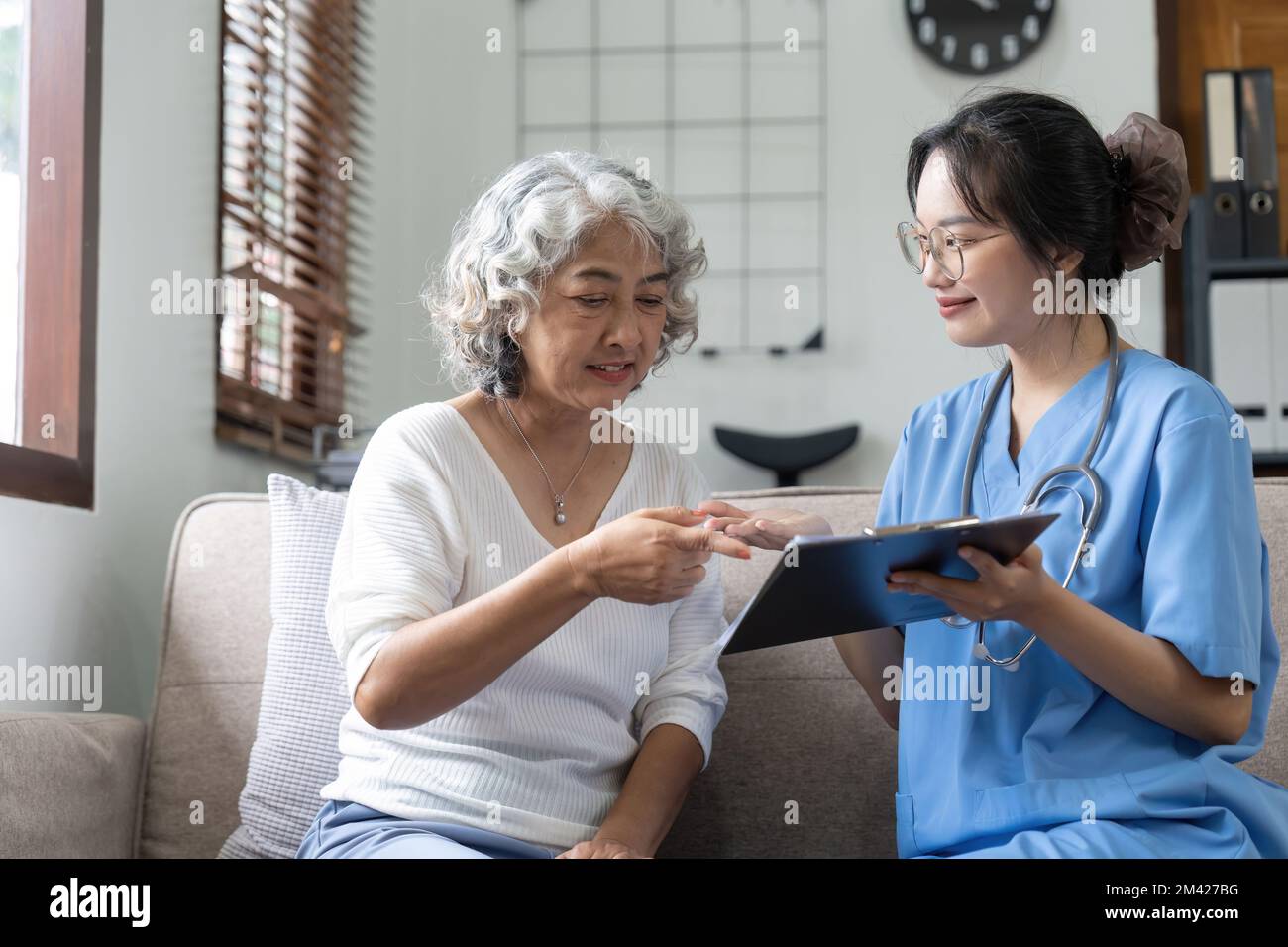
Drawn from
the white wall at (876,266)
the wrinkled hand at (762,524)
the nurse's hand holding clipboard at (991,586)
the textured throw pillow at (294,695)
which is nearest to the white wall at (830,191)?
the white wall at (876,266)

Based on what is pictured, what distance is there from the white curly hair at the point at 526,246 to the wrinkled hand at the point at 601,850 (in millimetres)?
486

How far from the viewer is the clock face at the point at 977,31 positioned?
123 inches

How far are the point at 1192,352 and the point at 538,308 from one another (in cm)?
198

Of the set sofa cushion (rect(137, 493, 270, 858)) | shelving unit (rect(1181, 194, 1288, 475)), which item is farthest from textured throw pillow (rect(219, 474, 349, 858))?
shelving unit (rect(1181, 194, 1288, 475))

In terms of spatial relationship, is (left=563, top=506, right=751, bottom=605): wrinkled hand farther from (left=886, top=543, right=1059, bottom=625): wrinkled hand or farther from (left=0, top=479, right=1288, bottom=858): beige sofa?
(left=0, top=479, right=1288, bottom=858): beige sofa

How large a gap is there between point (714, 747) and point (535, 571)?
556 mm

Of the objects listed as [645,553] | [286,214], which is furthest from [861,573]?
[286,214]

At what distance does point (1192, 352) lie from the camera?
281 centimetres

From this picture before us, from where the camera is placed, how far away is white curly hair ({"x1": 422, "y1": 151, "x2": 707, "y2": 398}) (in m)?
1.33

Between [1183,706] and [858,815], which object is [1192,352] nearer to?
[858,815]

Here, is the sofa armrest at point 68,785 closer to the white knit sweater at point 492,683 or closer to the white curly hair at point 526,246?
the white knit sweater at point 492,683

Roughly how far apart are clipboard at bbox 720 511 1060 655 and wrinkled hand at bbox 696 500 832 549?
0.12 m

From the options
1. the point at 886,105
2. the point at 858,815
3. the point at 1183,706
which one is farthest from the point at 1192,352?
the point at 1183,706
